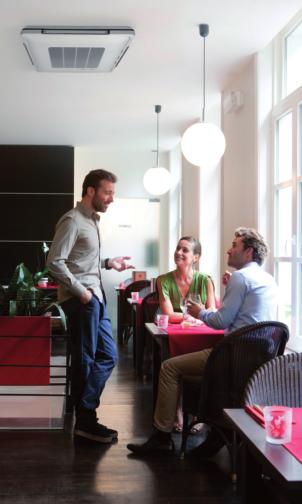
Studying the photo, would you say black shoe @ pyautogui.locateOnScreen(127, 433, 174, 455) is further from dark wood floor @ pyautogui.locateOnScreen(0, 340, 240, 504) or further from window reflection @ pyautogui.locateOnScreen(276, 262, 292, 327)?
window reflection @ pyautogui.locateOnScreen(276, 262, 292, 327)


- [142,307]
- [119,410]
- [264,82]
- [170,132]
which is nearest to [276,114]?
[264,82]

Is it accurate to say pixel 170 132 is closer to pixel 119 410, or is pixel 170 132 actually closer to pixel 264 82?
pixel 264 82

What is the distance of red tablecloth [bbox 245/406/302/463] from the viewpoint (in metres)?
1.39

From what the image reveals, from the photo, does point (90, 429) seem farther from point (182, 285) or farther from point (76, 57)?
point (76, 57)

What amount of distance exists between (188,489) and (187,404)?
0.45 meters

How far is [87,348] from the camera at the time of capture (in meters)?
3.60

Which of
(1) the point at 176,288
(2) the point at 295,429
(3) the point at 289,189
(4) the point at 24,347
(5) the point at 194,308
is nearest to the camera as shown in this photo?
(2) the point at 295,429

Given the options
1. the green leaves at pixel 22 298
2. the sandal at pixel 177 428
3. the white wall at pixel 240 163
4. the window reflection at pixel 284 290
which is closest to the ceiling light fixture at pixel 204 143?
the white wall at pixel 240 163

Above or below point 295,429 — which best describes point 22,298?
above

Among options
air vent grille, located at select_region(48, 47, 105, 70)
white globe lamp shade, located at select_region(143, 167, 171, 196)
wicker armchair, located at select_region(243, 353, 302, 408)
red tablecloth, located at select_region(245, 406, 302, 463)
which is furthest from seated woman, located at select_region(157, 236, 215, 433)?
white globe lamp shade, located at select_region(143, 167, 171, 196)

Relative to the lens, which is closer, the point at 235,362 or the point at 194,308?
the point at 235,362

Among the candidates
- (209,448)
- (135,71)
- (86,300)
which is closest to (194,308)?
(86,300)

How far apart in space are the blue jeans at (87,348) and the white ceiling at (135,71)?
1969mm

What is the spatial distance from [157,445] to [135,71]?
342 cm
